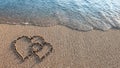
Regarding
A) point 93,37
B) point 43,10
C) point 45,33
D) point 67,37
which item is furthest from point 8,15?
point 93,37

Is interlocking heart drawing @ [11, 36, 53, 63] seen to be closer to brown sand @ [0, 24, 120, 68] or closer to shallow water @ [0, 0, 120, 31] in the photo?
brown sand @ [0, 24, 120, 68]

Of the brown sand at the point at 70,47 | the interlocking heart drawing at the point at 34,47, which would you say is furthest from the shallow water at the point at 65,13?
the interlocking heart drawing at the point at 34,47

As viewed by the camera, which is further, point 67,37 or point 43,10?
point 43,10

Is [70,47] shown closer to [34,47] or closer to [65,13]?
[34,47]

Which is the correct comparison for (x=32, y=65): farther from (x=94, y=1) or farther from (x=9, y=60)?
(x=94, y=1)

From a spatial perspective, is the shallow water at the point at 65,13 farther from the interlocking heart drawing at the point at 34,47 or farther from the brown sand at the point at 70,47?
the interlocking heart drawing at the point at 34,47

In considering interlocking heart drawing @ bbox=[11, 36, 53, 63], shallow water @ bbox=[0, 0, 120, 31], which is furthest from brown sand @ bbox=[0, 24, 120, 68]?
shallow water @ bbox=[0, 0, 120, 31]
